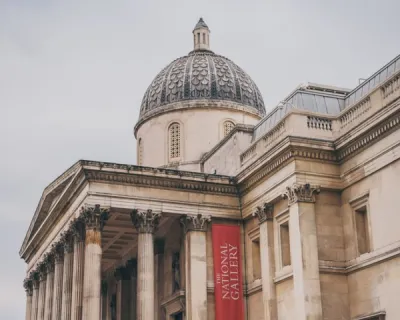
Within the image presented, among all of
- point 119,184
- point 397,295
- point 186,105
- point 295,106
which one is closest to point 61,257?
point 119,184

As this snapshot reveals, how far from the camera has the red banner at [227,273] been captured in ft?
106

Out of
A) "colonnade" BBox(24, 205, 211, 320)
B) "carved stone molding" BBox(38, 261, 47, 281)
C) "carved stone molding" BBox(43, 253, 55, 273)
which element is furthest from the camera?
"carved stone molding" BBox(38, 261, 47, 281)

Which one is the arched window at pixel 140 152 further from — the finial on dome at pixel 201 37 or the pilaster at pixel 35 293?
the pilaster at pixel 35 293

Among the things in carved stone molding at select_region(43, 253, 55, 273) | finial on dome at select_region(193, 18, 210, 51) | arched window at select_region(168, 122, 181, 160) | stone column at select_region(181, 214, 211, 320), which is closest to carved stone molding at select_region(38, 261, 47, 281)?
carved stone molding at select_region(43, 253, 55, 273)

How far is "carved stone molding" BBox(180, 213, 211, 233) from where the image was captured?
3303cm

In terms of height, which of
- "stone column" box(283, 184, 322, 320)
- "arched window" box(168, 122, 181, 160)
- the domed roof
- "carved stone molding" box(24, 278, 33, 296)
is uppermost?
the domed roof

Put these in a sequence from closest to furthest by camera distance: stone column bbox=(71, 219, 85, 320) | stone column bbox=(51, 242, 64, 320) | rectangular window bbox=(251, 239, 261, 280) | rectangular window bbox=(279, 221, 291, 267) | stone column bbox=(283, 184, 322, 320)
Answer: stone column bbox=(283, 184, 322, 320) → rectangular window bbox=(279, 221, 291, 267) → stone column bbox=(71, 219, 85, 320) → rectangular window bbox=(251, 239, 261, 280) → stone column bbox=(51, 242, 64, 320)

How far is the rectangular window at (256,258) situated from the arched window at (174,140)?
932 cm

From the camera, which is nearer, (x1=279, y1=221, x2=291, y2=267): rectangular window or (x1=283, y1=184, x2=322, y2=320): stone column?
(x1=283, y1=184, x2=322, y2=320): stone column

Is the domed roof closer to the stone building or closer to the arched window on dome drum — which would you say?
the stone building

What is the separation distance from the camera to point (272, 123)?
34438 millimetres

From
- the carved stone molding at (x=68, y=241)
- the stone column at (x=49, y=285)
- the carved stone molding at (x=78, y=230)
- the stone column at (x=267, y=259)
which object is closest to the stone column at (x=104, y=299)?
the stone column at (x=49, y=285)

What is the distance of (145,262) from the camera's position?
104ft

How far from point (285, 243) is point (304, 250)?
2.46 m
